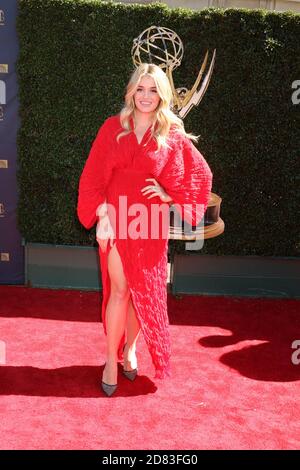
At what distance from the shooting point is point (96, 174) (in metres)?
3.23

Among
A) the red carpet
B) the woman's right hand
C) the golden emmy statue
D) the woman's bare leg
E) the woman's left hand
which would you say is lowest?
the red carpet

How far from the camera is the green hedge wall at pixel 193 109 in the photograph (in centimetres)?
472

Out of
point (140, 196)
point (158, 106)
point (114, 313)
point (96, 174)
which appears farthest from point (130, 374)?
point (158, 106)

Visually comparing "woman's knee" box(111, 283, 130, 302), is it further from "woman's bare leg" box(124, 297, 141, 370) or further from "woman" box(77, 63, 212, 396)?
"woman's bare leg" box(124, 297, 141, 370)

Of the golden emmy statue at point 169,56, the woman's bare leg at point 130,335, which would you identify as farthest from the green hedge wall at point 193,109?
the woman's bare leg at point 130,335

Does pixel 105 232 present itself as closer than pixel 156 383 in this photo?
Yes

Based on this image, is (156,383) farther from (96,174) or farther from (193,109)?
(193,109)

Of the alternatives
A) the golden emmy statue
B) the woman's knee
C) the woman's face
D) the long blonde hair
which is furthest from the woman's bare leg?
the golden emmy statue

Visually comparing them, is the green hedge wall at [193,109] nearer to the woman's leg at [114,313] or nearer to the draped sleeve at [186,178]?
the draped sleeve at [186,178]

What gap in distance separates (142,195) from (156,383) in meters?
1.19

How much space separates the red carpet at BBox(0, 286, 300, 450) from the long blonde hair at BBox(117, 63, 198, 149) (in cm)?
149

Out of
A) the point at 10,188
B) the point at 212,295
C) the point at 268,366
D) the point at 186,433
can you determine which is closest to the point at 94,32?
the point at 10,188

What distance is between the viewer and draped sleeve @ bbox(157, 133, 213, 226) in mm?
3219

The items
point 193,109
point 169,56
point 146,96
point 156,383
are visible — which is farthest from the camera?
point 193,109
